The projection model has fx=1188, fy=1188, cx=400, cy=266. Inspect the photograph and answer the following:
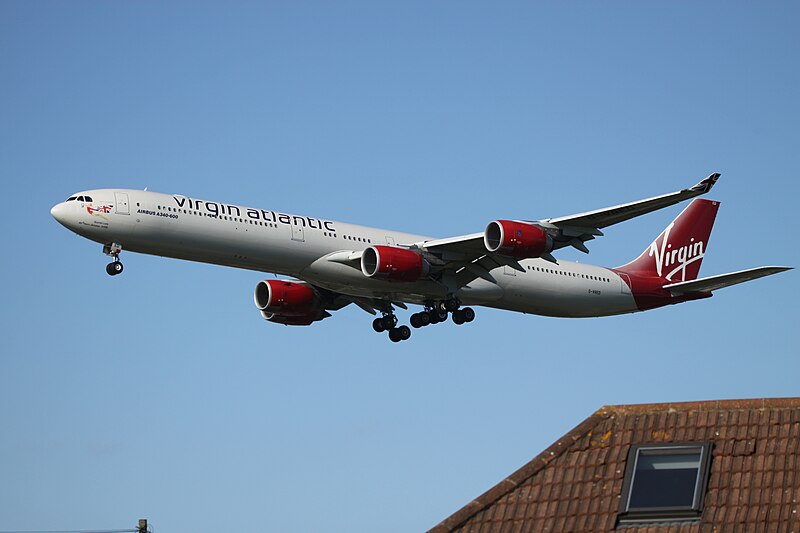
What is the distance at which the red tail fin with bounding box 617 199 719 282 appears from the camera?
2387 inches

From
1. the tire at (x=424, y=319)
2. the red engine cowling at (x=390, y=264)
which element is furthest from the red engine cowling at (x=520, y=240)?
the tire at (x=424, y=319)

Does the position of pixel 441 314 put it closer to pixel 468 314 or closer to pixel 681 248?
pixel 468 314

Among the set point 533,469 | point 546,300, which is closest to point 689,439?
point 533,469

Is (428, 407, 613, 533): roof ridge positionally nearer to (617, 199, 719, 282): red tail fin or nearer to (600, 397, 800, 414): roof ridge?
(600, 397, 800, 414): roof ridge

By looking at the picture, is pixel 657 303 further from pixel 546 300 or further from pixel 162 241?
pixel 162 241

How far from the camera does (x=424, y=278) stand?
49781 mm

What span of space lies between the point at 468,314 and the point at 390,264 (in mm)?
6147

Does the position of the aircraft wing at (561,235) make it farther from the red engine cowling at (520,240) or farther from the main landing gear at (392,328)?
the main landing gear at (392,328)

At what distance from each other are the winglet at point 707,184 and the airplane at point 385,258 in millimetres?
46

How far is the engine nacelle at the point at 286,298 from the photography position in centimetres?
5444

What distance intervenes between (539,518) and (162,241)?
3045cm

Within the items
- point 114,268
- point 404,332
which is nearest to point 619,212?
point 404,332

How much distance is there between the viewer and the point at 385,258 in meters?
47.2

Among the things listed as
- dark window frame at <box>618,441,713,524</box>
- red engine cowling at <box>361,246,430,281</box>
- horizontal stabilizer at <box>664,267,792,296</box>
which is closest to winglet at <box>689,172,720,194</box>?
horizontal stabilizer at <box>664,267,792,296</box>
